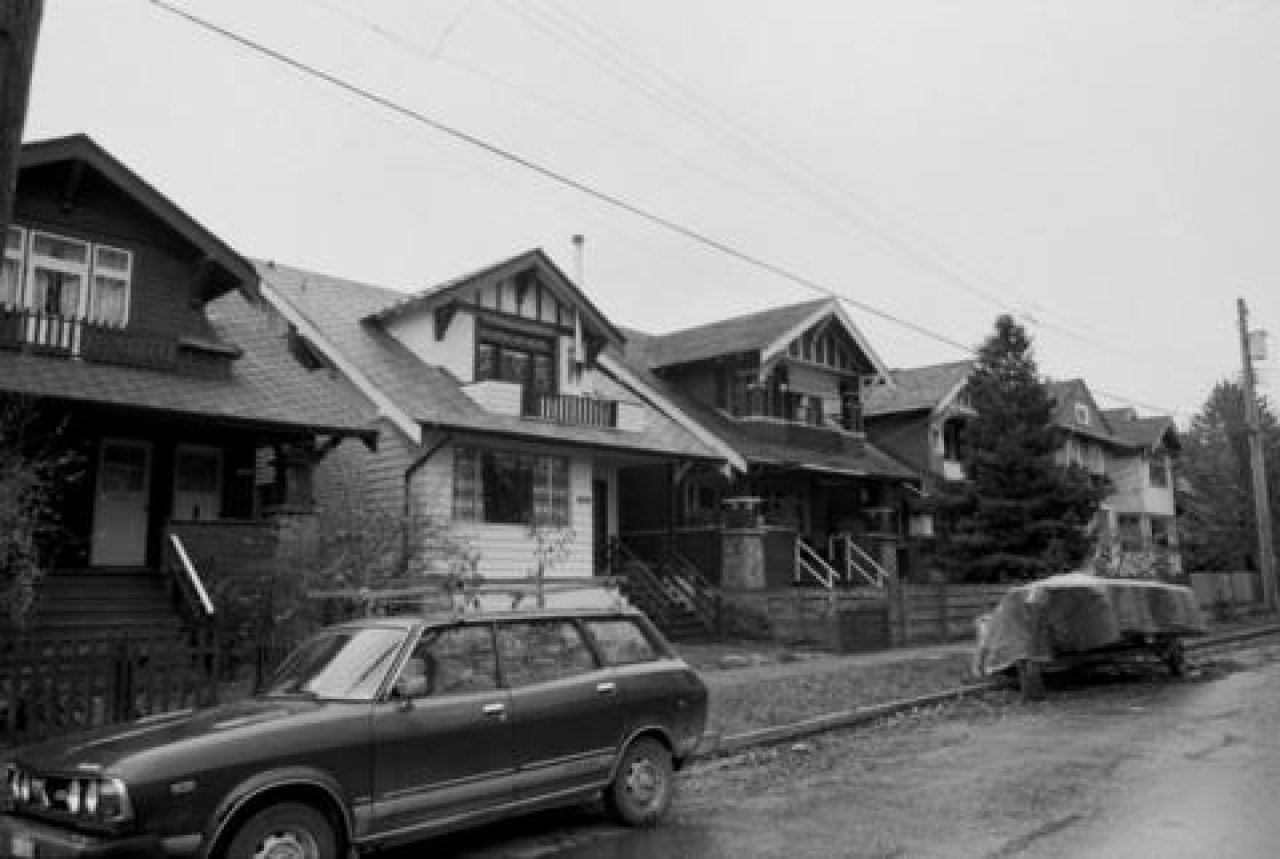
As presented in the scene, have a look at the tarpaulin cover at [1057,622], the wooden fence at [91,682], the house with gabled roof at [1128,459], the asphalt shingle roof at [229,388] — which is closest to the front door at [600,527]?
the asphalt shingle roof at [229,388]

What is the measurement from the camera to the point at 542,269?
24.2 meters

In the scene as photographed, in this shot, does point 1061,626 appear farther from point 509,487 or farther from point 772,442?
point 772,442

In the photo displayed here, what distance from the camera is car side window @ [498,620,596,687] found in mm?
7898

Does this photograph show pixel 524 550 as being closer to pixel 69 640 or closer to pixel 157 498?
pixel 157 498

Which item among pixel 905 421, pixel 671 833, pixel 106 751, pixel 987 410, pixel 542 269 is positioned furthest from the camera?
pixel 905 421

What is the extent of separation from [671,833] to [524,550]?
14463 mm

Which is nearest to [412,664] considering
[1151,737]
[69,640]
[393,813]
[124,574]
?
[393,813]

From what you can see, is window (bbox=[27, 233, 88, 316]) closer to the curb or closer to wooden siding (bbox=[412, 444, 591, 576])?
wooden siding (bbox=[412, 444, 591, 576])

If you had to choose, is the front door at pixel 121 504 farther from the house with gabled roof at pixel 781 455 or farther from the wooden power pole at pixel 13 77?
the wooden power pole at pixel 13 77

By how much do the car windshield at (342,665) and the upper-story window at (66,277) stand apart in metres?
11.7

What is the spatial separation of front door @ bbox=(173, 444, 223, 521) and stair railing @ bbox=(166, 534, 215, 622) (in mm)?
2967

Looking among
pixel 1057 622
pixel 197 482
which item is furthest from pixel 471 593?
pixel 197 482

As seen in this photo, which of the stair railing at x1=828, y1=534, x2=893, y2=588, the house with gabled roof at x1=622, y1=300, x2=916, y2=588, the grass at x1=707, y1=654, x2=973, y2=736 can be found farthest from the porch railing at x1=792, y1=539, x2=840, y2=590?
the grass at x1=707, y1=654, x2=973, y2=736

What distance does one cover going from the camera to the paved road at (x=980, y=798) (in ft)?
24.4
